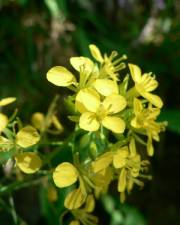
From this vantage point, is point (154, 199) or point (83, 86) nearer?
point (83, 86)

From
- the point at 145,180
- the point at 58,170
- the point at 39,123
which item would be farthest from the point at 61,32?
the point at 58,170

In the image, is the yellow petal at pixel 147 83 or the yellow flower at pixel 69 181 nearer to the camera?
the yellow flower at pixel 69 181

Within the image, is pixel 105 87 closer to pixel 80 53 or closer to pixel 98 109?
pixel 98 109

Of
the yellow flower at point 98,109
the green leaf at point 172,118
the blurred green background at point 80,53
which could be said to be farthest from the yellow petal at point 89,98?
the blurred green background at point 80,53

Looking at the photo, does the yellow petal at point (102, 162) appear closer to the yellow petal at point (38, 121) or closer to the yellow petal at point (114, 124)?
the yellow petal at point (114, 124)

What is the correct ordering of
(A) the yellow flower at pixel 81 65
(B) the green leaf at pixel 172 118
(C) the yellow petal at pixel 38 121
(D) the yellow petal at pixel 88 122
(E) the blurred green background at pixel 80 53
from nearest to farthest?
(D) the yellow petal at pixel 88 122 < (A) the yellow flower at pixel 81 65 < (C) the yellow petal at pixel 38 121 < (B) the green leaf at pixel 172 118 < (E) the blurred green background at pixel 80 53

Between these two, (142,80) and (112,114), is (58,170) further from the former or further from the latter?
(142,80)

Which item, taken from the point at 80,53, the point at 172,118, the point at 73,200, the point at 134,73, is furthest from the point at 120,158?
the point at 80,53

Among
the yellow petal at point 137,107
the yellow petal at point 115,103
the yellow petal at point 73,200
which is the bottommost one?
the yellow petal at point 73,200
